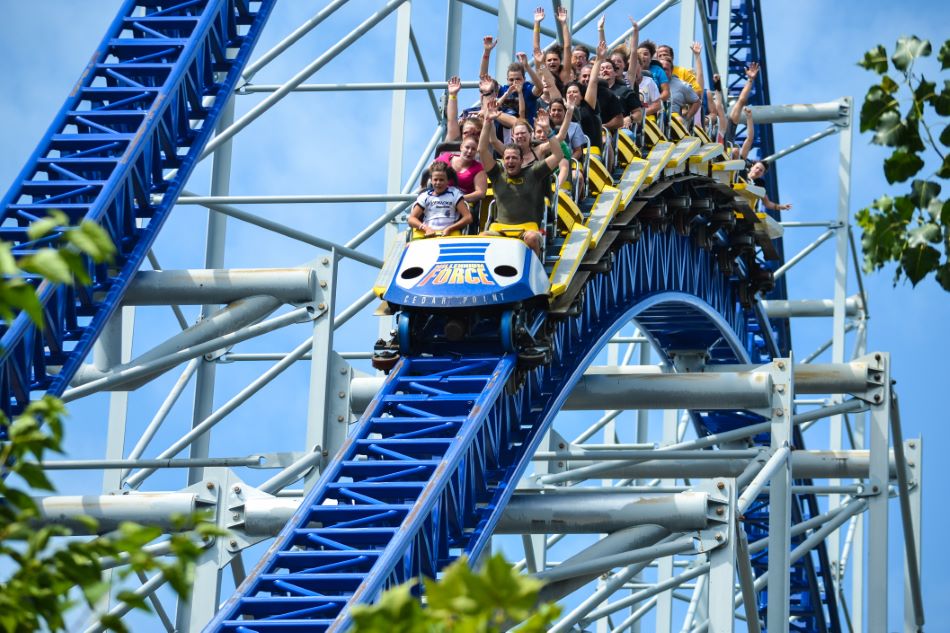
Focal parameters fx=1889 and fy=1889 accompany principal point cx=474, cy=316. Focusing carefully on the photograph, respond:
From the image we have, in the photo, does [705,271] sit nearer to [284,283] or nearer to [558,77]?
[558,77]

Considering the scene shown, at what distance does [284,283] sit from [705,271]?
16.6 ft

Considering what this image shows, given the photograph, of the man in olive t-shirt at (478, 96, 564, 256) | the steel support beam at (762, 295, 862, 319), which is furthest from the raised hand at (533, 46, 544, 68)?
the steel support beam at (762, 295, 862, 319)

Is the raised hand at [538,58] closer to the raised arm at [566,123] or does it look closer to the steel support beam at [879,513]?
the raised arm at [566,123]

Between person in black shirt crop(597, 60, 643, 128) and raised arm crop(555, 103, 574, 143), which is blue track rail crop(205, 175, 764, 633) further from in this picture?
person in black shirt crop(597, 60, 643, 128)

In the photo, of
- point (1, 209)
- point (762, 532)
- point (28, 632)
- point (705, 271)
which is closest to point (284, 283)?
point (1, 209)

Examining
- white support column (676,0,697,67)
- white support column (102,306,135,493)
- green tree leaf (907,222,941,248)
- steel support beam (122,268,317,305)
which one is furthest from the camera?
white support column (676,0,697,67)

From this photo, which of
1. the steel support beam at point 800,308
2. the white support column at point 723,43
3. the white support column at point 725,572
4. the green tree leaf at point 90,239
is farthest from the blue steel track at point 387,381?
the green tree leaf at point 90,239

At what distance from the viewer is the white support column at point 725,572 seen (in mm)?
10766

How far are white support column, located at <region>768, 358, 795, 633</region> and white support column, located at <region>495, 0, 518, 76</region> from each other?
3003mm

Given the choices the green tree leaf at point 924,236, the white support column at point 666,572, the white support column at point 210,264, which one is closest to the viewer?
the green tree leaf at point 924,236

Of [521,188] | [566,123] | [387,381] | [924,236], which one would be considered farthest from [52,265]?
[566,123]

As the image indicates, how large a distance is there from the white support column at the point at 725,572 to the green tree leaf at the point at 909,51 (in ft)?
22.1

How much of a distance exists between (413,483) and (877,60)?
582cm

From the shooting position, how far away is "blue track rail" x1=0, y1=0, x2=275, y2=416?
38.5 feet
